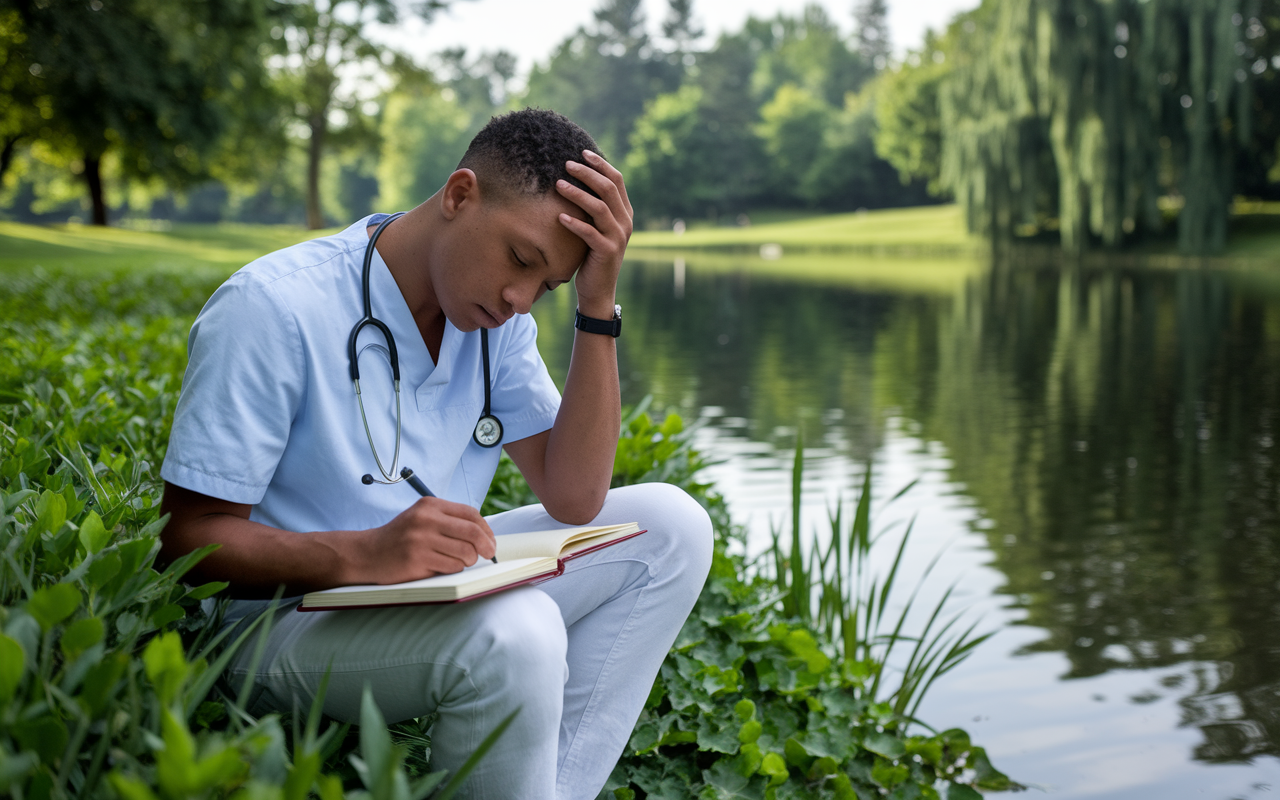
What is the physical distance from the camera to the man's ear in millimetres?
1688

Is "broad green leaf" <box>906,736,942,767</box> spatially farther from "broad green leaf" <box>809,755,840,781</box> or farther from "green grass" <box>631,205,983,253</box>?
"green grass" <box>631,205,983,253</box>

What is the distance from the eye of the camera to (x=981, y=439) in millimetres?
7695

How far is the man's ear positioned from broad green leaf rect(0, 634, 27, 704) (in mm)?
939

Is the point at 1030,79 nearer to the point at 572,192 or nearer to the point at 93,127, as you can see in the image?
the point at 93,127

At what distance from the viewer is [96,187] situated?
2822 centimetres

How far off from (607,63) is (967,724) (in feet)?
249

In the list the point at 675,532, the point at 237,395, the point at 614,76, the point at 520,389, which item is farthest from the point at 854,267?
the point at 614,76

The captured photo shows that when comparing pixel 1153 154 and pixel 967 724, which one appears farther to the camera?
pixel 1153 154

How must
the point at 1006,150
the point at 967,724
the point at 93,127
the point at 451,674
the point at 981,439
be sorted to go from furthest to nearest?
the point at 1006,150, the point at 93,127, the point at 981,439, the point at 967,724, the point at 451,674

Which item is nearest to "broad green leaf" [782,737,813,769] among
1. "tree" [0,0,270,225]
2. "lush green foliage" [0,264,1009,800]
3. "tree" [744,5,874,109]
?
"lush green foliage" [0,264,1009,800]

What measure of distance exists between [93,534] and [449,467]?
1.99ft

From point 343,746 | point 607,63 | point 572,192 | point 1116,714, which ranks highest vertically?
point 607,63

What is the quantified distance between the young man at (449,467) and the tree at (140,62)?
847 centimetres

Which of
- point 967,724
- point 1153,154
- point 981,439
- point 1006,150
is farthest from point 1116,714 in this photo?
point 1006,150
